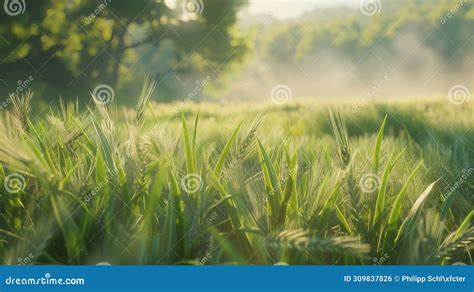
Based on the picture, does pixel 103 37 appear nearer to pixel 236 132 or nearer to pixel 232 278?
pixel 236 132

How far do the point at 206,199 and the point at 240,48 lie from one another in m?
0.88

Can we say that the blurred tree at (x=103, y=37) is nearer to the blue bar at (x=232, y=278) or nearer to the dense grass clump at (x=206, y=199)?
the dense grass clump at (x=206, y=199)

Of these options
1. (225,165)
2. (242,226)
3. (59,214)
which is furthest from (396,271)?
(59,214)

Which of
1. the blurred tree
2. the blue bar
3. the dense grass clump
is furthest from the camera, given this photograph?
the blurred tree

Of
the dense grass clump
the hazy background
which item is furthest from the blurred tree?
the dense grass clump

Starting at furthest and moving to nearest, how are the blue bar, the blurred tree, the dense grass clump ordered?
the blurred tree, the blue bar, the dense grass clump

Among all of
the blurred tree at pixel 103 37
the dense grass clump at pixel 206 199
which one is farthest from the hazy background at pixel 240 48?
the dense grass clump at pixel 206 199

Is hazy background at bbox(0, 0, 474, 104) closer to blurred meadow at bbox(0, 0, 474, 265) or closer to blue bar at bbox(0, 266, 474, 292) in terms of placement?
blurred meadow at bbox(0, 0, 474, 265)

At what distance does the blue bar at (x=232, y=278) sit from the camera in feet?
6.52

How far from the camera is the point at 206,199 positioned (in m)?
1.83

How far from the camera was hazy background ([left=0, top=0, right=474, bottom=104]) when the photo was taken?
7.63 feet

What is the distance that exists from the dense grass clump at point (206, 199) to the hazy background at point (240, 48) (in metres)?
0.31

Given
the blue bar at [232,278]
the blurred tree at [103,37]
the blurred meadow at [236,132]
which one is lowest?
the blue bar at [232,278]

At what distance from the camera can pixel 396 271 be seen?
208 centimetres
